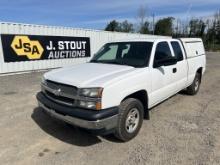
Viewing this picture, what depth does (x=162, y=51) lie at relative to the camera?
17.1ft

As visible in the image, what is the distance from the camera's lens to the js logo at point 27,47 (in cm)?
1247

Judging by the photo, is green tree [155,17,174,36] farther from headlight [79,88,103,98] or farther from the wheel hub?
headlight [79,88,103,98]

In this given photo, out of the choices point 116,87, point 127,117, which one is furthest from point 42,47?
point 116,87

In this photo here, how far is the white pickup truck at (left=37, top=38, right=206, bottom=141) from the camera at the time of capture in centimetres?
354

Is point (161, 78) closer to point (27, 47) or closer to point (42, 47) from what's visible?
point (27, 47)

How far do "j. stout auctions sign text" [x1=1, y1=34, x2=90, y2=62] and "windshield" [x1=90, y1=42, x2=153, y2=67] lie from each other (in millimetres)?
8230

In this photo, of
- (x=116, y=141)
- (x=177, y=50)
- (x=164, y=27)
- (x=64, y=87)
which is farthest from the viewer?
(x=164, y=27)

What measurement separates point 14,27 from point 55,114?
9.87 meters

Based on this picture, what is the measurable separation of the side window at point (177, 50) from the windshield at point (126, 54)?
3.76ft

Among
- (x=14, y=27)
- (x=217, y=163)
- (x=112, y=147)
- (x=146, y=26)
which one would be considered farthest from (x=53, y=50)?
(x=146, y=26)

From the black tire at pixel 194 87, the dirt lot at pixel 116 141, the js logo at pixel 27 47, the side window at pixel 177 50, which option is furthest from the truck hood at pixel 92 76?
the js logo at pixel 27 47

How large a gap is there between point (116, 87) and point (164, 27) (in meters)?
55.5

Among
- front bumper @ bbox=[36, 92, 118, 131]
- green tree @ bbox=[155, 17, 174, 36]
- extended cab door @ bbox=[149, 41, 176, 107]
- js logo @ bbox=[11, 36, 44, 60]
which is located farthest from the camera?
green tree @ bbox=[155, 17, 174, 36]

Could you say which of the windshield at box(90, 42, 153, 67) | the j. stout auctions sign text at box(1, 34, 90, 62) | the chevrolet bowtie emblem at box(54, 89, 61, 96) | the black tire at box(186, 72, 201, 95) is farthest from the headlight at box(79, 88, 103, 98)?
the j. stout auctions sign text at box(1, 34, 90, 62)
